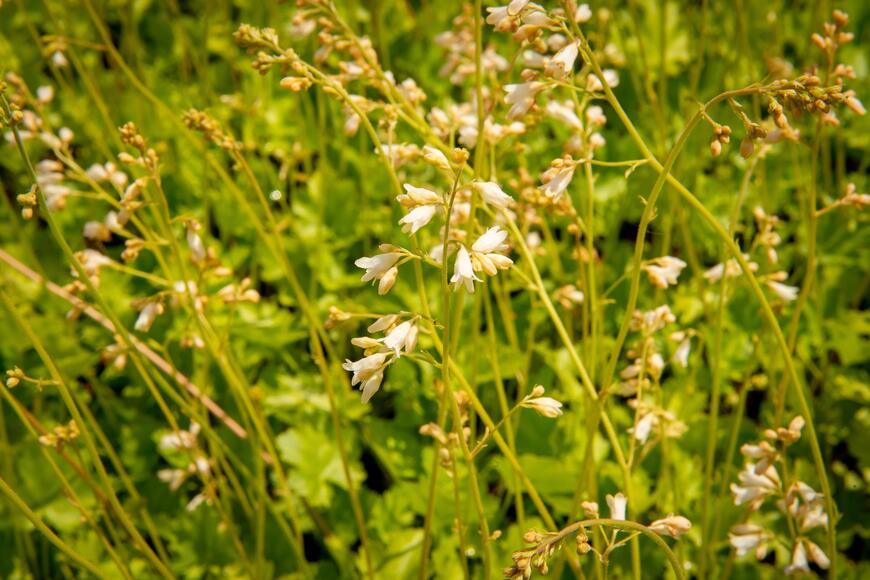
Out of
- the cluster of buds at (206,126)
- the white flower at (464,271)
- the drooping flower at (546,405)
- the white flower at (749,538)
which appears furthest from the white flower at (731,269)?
the cluster of buds at (206,126)

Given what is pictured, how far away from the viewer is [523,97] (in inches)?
68.3

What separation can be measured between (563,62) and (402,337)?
602mm

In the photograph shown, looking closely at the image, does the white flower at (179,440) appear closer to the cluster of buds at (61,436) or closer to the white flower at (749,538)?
the cluster of buds at (61,436)

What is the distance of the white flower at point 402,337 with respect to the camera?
1409mm

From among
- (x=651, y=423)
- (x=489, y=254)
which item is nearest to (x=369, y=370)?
(x=489, y=254)

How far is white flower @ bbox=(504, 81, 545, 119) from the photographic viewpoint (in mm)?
1727

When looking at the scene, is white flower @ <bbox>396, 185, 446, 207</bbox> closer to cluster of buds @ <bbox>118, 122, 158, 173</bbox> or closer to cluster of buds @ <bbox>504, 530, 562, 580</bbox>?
cluster of buds @ <bbox>504, 530, 562, 580</bbox>

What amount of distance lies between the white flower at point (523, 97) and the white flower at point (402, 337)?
0.53 m

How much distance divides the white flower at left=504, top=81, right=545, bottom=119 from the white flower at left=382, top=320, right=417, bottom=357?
1.75 feet

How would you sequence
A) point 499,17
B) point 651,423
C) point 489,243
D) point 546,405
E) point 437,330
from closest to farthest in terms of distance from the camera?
point 489,243
point 546,405
point 499,17
point 651,423
point 437,330

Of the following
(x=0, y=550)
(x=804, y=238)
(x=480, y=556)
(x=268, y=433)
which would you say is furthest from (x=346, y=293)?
(x=804, y=238)

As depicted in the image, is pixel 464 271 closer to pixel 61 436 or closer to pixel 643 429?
pixel 643 429

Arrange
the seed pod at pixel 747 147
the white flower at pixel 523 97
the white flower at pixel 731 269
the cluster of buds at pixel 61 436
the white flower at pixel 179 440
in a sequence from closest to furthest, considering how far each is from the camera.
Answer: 1. the seed pod at pixel 747 147
2. the white flower at pixel 523 97
3. the cluster of buds at pixel 61 436
4. the white flower at pixel 731 269
5. the white flower at pixel 179 440

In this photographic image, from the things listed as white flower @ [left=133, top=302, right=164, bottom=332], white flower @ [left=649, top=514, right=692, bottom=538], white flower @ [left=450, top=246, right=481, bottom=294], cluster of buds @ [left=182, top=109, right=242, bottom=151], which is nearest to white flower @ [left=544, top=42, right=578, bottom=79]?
white flower @ [left=450, top=246, right=481, bottom=294]
